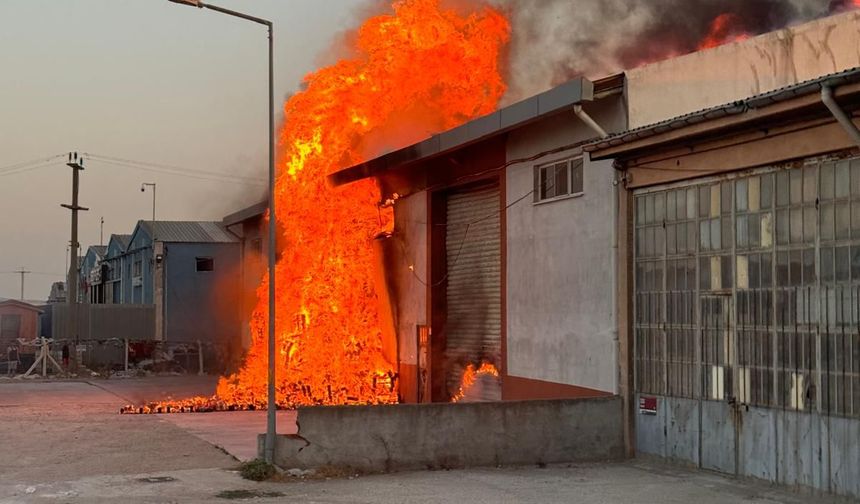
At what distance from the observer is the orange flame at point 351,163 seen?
22.0 meters

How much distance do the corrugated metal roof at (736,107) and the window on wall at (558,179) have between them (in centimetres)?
177

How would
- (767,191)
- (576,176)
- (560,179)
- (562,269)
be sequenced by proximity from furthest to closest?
(560,179) → (562,269) → (576,176) → (767,191)

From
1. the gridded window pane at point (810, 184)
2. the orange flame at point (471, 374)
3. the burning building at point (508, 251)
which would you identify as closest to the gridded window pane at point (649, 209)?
the burning building at point (508, 251)

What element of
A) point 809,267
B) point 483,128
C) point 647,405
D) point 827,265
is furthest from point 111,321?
point 827,265

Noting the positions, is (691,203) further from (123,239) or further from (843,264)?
(123,239)

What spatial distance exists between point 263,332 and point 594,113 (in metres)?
15.0

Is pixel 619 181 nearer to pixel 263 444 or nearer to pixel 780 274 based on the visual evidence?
pixel 780 274

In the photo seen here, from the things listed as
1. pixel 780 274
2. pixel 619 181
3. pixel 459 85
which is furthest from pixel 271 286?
pixel 459 85

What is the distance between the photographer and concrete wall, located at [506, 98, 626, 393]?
49.3ft

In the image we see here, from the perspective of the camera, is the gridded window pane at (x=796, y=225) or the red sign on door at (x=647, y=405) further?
the red sign on door at (x=647, y=405)

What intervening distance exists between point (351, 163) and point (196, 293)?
24.5 meters

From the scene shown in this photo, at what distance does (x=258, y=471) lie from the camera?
41.4ft

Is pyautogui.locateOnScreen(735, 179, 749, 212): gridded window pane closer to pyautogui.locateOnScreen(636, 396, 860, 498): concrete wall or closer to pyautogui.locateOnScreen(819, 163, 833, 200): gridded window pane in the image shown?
pyautogui.locateOnScreen(819, 163, 833, 200): gridded window pane

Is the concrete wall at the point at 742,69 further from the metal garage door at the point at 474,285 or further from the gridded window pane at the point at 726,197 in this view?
the metal garage door at the point at 474,285
